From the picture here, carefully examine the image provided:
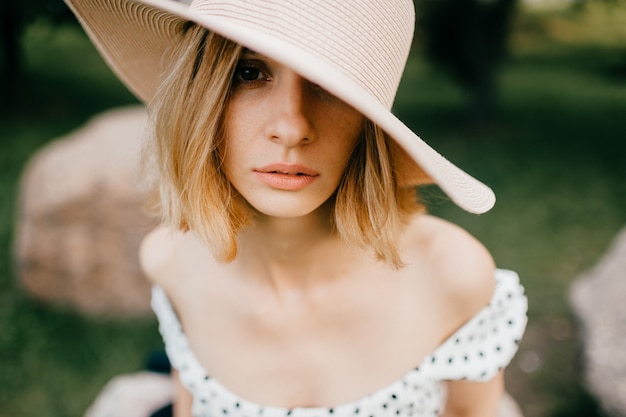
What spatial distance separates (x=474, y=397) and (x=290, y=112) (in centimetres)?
84

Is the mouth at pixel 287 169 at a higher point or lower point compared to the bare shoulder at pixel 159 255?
higher

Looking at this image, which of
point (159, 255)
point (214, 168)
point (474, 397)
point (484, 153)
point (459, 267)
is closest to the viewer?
point (214, 168)

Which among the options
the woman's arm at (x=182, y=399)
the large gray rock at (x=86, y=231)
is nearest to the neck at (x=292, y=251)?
the woman's arm at (x=182, y=399)

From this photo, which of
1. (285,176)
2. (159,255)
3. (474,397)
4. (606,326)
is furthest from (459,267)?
(606,326)

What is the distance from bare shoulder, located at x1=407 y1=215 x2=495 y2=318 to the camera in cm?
130

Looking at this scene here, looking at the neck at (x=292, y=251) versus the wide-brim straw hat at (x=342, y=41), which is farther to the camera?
the neck at (x=292, y=251)

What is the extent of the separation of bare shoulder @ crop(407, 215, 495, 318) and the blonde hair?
0.43 ft

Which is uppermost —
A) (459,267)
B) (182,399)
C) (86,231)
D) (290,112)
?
(86,231)

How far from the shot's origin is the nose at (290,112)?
1020 mm

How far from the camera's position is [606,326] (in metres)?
2.64

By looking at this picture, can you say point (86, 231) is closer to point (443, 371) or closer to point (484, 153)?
point (443, 371)

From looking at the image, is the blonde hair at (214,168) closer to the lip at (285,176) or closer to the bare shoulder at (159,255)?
the lip at (285,176)

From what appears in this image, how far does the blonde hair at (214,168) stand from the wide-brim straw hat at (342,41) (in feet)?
0.23

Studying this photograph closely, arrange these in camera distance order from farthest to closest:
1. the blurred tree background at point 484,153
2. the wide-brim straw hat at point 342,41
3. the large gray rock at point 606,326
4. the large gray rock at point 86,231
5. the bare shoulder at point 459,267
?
the large gray rock at point 86,231
the blurred tree background at point 484,153
the large gray rock at point 606,326
the bare shoulder at point 459,267
the wide-brim straw hat at point 342,41
